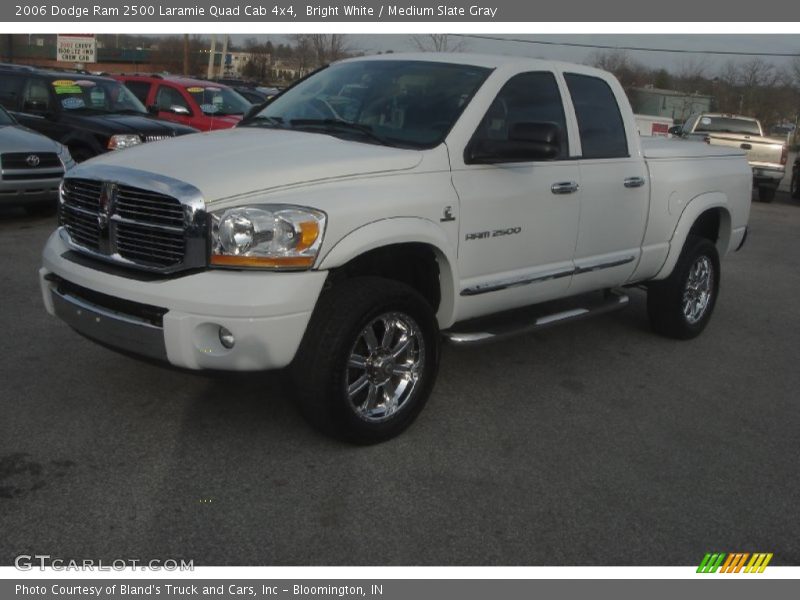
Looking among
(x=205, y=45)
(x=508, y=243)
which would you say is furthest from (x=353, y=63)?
(x=205, y=45)

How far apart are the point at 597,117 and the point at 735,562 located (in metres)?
3.10

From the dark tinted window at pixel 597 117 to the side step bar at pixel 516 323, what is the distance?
987 millimetres

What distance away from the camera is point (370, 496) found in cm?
366

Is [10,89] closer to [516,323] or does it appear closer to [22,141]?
[22,141]

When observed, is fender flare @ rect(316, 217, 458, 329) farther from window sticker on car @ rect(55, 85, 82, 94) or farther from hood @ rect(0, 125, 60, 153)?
window sticker on car @ rect(55, 85, 82, 94)

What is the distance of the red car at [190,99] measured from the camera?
45.3 feet

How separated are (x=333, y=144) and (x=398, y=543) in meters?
2.04

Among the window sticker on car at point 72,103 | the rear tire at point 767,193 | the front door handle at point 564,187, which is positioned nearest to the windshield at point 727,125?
the rear tire at point 767,193

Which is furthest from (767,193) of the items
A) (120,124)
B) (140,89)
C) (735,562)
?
(735,562)

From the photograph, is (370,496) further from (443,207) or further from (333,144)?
(333,144)

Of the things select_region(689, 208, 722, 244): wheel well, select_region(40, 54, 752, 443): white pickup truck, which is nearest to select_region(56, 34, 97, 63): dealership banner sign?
select_region(40, 54, 752, 443): white pickup truck

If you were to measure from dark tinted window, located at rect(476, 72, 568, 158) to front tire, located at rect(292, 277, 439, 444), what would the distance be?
1.13m
